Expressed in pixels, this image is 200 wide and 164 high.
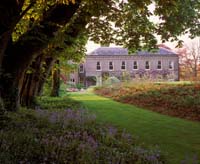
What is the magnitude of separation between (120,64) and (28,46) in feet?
193

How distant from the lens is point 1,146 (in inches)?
231

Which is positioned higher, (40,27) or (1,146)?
(40,27)

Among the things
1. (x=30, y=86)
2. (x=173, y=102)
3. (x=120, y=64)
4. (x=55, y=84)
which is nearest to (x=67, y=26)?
(x=30, y=86)

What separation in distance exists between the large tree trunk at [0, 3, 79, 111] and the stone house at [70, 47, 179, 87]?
5748 cm

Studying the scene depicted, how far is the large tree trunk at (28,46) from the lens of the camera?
10.9 m

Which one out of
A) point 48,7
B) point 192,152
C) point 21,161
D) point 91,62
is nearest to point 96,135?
point 192,152

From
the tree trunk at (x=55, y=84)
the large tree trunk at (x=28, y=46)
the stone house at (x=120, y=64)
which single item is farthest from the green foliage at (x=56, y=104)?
the stone house at (x=120, y=64)

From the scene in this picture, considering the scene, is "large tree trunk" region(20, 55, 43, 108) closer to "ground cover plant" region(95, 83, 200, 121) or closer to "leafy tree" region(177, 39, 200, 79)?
"ground cover plant" region(95, 83, 200, 121)

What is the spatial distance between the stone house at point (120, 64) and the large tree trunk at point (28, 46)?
189ft

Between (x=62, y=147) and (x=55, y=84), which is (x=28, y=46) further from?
(x=55, y=84)

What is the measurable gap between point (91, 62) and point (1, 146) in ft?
209

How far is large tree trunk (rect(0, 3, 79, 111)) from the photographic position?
10906 mm

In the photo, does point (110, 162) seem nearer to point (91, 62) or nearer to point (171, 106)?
point (171, 106)

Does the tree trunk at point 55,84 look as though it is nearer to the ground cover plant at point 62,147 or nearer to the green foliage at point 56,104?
the green foliage at point 56,104
